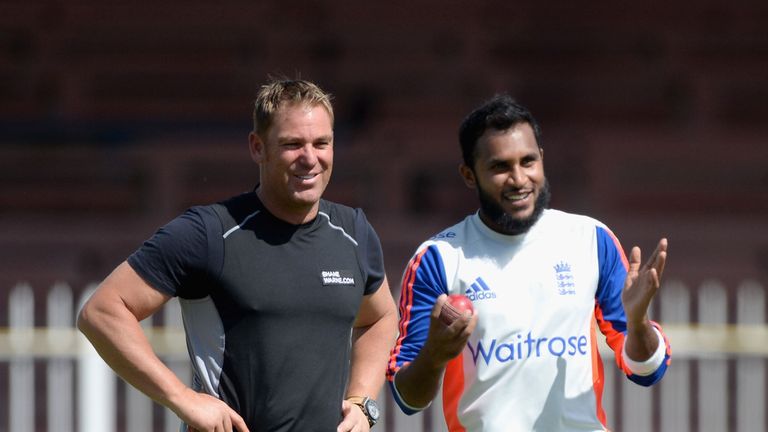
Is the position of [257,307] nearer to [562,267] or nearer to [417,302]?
[417,302]

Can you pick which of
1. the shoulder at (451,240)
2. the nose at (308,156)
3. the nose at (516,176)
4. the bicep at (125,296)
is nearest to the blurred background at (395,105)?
the shoulder at (451,240)

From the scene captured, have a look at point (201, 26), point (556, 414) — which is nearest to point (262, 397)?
point (556, 414)

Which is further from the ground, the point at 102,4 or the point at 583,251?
the point at 102,4

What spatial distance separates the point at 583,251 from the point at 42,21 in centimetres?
688

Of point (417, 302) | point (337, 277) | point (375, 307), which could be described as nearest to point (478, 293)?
point (417, 302)

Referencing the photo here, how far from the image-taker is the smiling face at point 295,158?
377 cm

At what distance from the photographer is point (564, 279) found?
4.04m

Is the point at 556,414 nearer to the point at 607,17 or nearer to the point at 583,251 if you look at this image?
the point at 583,251

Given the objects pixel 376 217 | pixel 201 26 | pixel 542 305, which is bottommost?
pixel 542 305

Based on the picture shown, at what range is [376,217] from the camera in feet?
32.1

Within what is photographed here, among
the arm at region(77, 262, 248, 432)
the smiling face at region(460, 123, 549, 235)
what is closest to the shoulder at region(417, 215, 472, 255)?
the smiling face at region(460, 123, 549, 235)

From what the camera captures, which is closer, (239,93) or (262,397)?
(262,397)

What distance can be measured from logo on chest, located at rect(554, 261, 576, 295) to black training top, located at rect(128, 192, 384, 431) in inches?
27.3

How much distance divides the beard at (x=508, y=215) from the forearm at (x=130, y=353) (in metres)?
1.13
